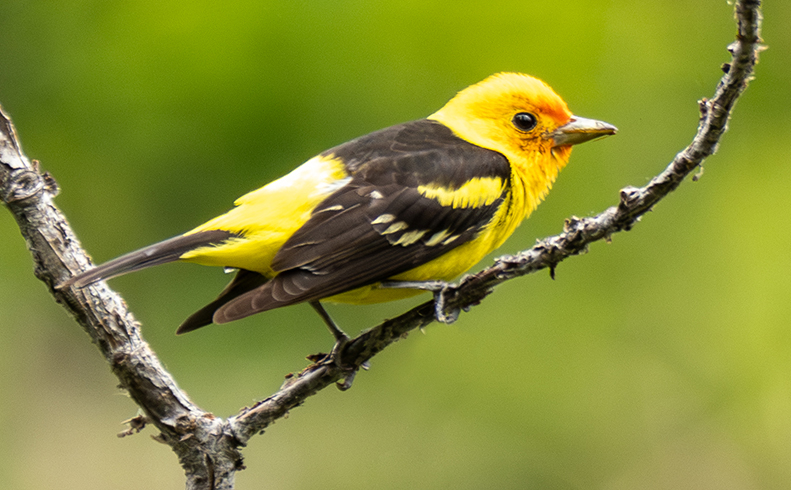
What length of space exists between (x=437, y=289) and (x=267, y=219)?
2.48 feet

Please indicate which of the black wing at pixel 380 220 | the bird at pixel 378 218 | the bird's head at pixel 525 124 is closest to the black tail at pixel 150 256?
the bird at pixel 378 218

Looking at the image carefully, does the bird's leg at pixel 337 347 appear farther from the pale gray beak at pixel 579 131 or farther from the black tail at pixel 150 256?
the pale gray beak at pixel 579 131

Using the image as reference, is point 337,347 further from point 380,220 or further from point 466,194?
point 466,194

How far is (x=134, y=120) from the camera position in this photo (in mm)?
4734

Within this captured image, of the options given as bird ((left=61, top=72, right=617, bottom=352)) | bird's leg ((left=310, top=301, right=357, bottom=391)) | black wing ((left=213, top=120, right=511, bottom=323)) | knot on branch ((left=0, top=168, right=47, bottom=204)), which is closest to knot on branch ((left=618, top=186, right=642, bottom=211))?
bird ((left=61, top=72, right=617, bottom=352))

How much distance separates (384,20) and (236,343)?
7.14 feet

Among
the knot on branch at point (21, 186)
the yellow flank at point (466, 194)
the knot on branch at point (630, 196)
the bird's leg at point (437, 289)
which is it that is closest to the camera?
the knot on branch at point (630, 196)

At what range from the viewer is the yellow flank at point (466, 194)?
3354mm

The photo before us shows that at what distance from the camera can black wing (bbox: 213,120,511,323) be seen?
301 centimetres

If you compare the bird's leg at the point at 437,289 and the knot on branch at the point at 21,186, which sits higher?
the knot on branch at the point at 21,186

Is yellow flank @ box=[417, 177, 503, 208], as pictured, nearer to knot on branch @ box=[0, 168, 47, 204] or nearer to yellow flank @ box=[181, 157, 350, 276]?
yellow flank @ box=[181, 157, 350, 276]

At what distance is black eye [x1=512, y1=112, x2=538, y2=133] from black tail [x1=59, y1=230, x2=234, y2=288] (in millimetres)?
1594

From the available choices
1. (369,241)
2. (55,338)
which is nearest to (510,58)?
(369,241)

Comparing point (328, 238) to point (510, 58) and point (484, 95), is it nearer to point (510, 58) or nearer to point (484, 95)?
point (484, 95)
